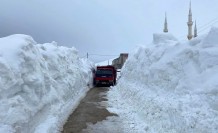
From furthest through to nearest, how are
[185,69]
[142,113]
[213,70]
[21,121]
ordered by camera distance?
[142,113], [185,69], [213,70], [21,121]

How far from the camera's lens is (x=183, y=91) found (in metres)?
10.2

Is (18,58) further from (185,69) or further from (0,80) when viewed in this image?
(185,69)

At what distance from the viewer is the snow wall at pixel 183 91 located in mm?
7877

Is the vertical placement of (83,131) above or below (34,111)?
below

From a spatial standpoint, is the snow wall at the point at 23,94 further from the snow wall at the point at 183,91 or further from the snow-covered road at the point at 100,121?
the snow wall at the point at 183,91

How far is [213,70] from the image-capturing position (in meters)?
9.75

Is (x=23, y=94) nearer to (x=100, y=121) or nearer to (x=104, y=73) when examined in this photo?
(x=100, y=121)

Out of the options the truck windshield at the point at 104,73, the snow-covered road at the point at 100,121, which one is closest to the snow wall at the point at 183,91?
the snow-covered road at the point at 100,121

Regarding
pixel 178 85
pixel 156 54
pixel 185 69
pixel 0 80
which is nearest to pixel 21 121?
pixel 0 80

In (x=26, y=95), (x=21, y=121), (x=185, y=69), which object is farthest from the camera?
(x=185, y=69)

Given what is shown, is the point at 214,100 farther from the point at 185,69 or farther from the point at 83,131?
the point at 83,131

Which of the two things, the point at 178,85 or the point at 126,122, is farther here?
the point at 126,122

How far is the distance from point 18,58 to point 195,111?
5.49m

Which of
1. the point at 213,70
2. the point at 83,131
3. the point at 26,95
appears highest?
the point at 213,70
